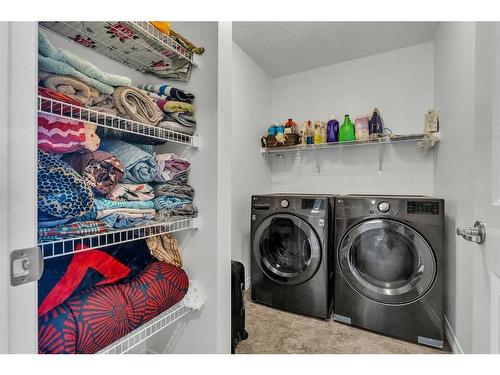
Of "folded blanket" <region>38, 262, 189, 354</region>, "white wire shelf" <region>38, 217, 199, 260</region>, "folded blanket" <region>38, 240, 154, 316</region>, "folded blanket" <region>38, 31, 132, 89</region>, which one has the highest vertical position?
"folded blanket" <region>38, 31, 132, 89</region>

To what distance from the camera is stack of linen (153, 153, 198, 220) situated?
101cm

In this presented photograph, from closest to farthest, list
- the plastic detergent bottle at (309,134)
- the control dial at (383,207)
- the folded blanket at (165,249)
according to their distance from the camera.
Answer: the folded blanket at (165,249) → the control dial at (383,207) → the plastic detergent bottle at (309,134)

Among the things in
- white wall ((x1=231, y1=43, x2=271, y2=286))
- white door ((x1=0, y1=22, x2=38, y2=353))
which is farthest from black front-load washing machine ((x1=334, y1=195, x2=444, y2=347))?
white door ((x1=0, y1=22, x2=38, y2=353))

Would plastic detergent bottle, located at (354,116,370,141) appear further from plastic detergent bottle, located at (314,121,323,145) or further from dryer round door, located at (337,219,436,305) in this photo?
dryer round door, located at (337,219,436,305)

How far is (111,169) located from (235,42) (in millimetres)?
1963

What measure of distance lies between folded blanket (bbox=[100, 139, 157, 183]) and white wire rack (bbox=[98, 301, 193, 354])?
0.57m

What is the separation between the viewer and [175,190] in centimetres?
106

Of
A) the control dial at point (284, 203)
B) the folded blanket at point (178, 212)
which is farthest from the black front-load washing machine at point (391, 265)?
the folded blanket at point (178, 212)

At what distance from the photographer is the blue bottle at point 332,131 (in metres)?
2.41

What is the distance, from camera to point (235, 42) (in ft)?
7.42

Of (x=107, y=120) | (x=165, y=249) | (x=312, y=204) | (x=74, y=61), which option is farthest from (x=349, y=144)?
(x=74, y=61)

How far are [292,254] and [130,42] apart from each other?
179 centimetres

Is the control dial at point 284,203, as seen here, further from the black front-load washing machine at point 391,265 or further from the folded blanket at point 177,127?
the folded blanket at point 177,127

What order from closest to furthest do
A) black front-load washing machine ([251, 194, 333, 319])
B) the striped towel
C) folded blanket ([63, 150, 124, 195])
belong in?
the striped towel → folded blanket ([63, 150, 124, 195]) → black front-load washing machine ([251, 194, 333, 319])
